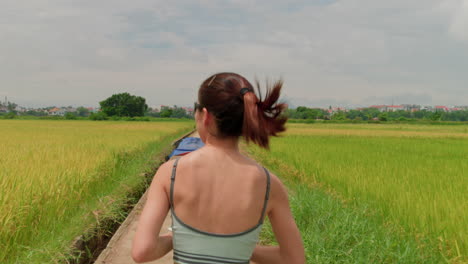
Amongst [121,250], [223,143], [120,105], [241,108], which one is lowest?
[121,250]

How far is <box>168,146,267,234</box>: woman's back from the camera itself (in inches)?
46.7

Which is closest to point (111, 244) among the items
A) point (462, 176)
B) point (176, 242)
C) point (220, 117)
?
point (176, 242)

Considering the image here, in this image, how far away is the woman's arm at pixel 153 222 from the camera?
1175mm

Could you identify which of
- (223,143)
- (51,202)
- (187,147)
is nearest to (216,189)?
(223,143)

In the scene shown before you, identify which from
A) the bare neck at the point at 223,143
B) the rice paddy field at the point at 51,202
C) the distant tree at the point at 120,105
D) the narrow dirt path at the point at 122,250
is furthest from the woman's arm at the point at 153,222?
the distant tree at the point at 120,105

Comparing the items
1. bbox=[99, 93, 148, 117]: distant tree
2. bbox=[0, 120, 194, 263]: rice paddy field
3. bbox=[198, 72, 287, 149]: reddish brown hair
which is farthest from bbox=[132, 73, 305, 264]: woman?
bbox=[99, 93, 148, 117]: distant tree

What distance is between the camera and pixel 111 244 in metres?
3.76

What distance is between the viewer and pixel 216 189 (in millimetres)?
1188

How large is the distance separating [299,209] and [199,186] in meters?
3.19

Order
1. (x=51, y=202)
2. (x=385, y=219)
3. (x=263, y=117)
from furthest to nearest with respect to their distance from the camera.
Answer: (x=51, y=202) → (x=385, y=219) → (x=263, y=117)

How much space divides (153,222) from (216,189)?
0.21m

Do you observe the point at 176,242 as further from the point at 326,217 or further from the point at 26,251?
the point at 326,217

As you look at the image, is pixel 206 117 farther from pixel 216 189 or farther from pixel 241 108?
pixel 216 189

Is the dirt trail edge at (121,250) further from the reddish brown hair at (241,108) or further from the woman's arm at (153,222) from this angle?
the reddish brown hair at (241,108)
